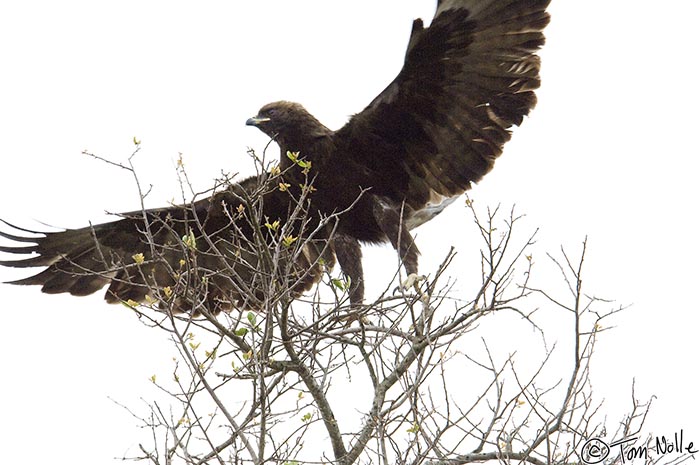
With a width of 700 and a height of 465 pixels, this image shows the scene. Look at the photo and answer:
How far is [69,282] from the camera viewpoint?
361 inches

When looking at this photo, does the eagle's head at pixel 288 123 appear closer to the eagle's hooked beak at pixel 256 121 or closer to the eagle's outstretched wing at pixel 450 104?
the eagle's hooked beak at pixel 256 121

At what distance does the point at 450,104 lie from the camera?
25.8 feet

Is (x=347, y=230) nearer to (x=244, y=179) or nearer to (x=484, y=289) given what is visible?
(x=244, y=179)

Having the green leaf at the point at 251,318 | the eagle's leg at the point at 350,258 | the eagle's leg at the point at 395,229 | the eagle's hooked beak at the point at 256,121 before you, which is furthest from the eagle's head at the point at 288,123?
the green leaf at the point at 251,318

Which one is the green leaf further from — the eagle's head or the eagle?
the eagle's head

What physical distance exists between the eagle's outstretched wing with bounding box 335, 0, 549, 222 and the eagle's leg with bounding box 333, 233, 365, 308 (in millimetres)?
522

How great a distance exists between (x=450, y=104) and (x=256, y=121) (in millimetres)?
1601

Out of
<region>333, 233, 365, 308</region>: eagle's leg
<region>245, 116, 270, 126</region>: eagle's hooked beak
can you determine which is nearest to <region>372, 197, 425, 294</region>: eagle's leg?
<region>333, 233, 365, 308</region>: eagle's leg

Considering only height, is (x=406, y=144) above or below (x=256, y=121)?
below

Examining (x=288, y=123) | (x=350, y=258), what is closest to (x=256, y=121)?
(x=288, y=123)

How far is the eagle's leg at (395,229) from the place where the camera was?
7781mm

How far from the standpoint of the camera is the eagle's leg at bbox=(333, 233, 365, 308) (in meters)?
8.42

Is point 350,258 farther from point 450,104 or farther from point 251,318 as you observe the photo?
point 251,318

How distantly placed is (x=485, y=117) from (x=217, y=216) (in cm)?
251
